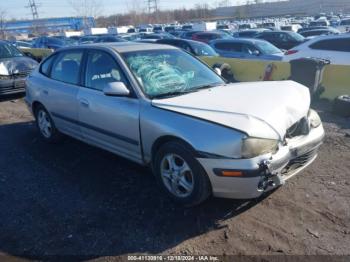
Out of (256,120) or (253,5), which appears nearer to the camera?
(256,120)

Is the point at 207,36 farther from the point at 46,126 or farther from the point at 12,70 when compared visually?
the point at 46,126

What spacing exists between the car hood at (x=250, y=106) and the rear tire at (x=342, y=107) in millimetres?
3336

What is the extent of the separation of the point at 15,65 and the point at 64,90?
6.10 m

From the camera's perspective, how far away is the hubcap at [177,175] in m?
3.54

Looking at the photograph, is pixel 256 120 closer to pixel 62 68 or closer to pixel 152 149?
pixel 152 149

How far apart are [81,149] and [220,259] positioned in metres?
3.22

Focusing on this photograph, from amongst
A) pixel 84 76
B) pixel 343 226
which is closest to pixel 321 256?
pixel 343 226

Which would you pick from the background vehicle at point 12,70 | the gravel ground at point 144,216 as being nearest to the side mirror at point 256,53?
the background vehicle at point 12,70

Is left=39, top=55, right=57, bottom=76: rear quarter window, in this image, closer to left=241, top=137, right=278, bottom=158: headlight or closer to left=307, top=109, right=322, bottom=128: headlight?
left=241, top=137, right=278, bottom=158: headlight

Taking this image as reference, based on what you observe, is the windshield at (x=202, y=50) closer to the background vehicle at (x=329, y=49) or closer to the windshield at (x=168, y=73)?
the background vehicle at (x=329, y=49)

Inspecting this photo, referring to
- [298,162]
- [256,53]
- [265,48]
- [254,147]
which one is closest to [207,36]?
[265,48]

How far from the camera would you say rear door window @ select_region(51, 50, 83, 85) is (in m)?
4.87

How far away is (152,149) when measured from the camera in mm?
3787

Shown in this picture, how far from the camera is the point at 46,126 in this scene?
5.82 meters
